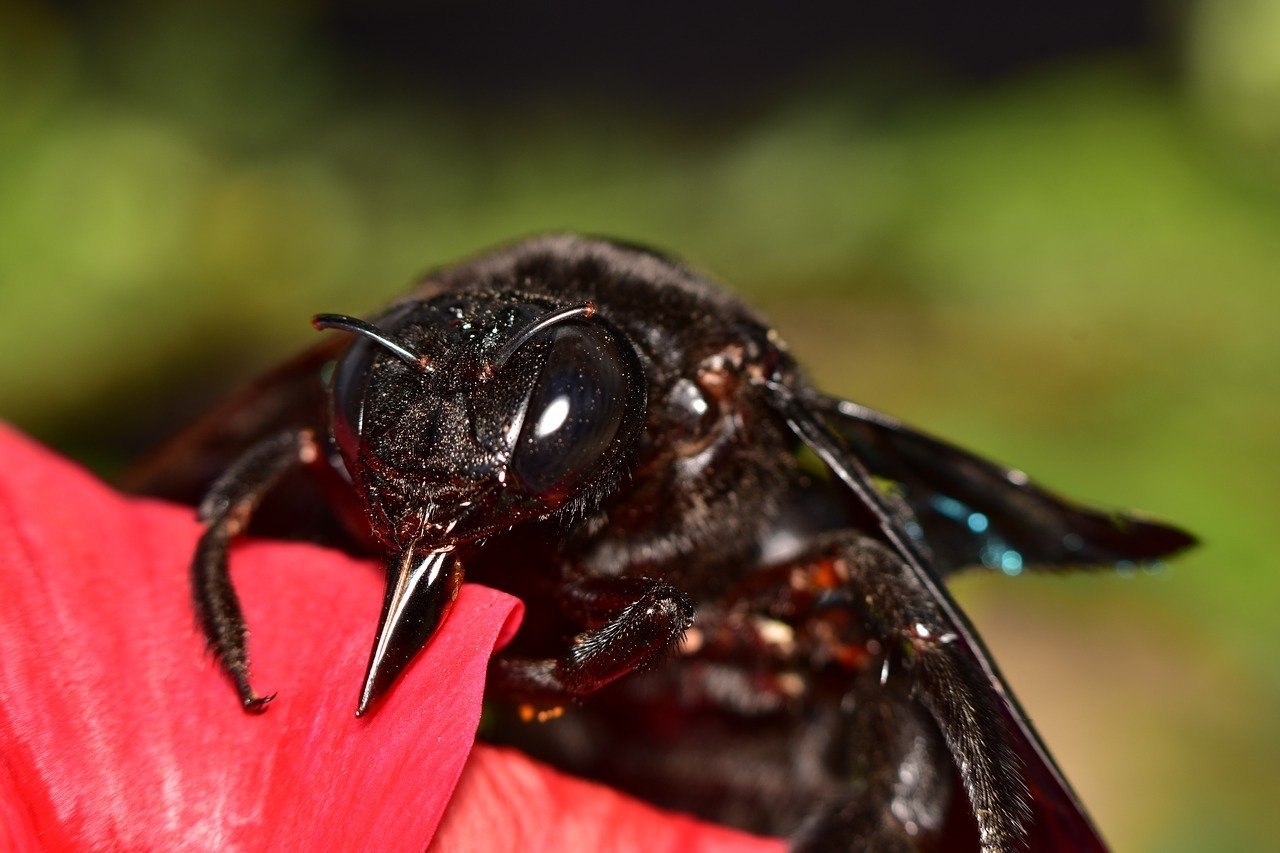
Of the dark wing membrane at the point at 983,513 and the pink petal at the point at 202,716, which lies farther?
the dark wing membrane at the point at 983,513

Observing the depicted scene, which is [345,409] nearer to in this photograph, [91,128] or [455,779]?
[455,779]

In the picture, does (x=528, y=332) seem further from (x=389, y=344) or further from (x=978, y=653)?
(x=978, y=653)

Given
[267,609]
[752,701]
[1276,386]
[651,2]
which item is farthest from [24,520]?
[651,2]

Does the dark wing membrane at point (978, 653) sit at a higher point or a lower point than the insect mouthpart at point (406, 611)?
higher

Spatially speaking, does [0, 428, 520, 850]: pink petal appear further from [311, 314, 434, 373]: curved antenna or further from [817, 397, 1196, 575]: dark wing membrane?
[817, 397, 1196, 575]: dark wing membrane

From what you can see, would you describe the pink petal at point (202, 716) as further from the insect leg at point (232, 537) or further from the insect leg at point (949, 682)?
the insect leg at point (949, 682)

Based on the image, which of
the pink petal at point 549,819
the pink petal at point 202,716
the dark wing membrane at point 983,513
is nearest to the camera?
the pink petal at point 202,716

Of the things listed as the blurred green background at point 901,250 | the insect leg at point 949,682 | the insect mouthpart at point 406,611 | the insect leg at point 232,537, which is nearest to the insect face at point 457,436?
the insect mouthpart at point 406,611
